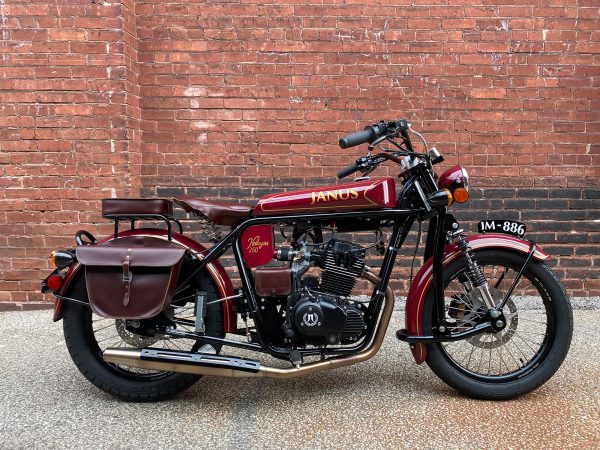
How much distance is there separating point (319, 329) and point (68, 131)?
287 cm

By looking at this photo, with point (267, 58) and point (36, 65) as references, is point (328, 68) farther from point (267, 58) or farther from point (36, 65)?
point (36, 65)

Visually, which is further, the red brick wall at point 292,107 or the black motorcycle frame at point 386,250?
the red brick wall at point 292,107

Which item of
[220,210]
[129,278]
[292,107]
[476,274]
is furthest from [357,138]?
[292,107]

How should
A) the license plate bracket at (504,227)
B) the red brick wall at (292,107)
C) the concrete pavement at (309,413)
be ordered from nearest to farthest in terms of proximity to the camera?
the concrete pavement at (309,413)
the license plate bracket at (504,227)
the red brick wall at (292,107)

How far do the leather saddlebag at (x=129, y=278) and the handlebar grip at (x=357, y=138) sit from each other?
3.26 feet

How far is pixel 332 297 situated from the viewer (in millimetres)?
2607

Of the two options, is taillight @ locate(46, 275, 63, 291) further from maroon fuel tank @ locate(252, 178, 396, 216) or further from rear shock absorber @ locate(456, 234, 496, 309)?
rear shock absorber @ locate(456, 234, 496, 309)

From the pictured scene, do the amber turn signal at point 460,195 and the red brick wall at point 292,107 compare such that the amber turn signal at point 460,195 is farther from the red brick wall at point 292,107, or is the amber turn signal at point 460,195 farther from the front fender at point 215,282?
the red brick wall at point 292,107

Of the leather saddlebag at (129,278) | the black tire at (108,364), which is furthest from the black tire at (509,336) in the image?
the leather saddlebag at (129,278)

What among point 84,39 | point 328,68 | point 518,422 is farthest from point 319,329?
point 84,39

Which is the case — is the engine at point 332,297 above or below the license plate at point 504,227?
below

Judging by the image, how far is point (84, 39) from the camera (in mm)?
4055

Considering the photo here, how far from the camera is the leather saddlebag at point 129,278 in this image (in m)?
2.48

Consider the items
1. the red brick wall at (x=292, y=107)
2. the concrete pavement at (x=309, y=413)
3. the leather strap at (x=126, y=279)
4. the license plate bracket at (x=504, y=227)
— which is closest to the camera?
the concrete pavement at (x=309, y=413)
